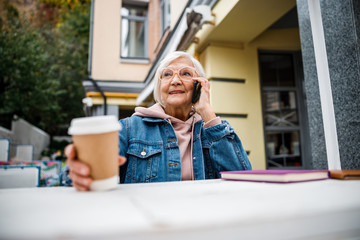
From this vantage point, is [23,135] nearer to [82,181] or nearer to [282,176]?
[82,181]

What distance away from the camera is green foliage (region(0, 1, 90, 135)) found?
806 cm

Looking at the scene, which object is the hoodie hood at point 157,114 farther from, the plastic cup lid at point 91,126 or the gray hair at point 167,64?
the plastic cup lid at point 91,126

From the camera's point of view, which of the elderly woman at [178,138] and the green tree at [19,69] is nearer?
the elderly woman at [178,138]

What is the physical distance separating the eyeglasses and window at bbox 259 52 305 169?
2335mm

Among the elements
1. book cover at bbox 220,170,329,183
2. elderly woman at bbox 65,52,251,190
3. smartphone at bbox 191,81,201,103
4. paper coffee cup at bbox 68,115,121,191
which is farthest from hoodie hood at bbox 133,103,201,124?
paper coffee cup at bbox 68,115,121,191

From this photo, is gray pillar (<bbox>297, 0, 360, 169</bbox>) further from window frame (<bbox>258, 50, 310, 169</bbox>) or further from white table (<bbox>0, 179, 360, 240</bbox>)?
window frame (<bbox>258, 50, 310, 169</bbox>)

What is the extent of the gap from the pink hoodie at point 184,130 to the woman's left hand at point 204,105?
52mm

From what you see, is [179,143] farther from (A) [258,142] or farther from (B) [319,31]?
(A) [258,142]

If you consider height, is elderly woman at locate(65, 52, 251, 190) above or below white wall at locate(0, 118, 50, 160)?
below

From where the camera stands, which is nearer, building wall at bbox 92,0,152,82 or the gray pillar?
the gray pillar

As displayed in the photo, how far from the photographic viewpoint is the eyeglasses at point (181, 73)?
1.66 meters

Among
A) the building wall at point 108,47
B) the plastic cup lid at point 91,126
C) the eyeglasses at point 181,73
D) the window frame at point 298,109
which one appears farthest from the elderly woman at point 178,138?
the building wall at point 108,47

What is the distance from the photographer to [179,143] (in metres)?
1.50

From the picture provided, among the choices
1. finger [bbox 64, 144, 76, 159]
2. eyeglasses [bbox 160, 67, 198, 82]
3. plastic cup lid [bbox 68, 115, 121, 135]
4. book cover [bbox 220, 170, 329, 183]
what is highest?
eyeglasses [bbox 160, 67, 198, 82]
